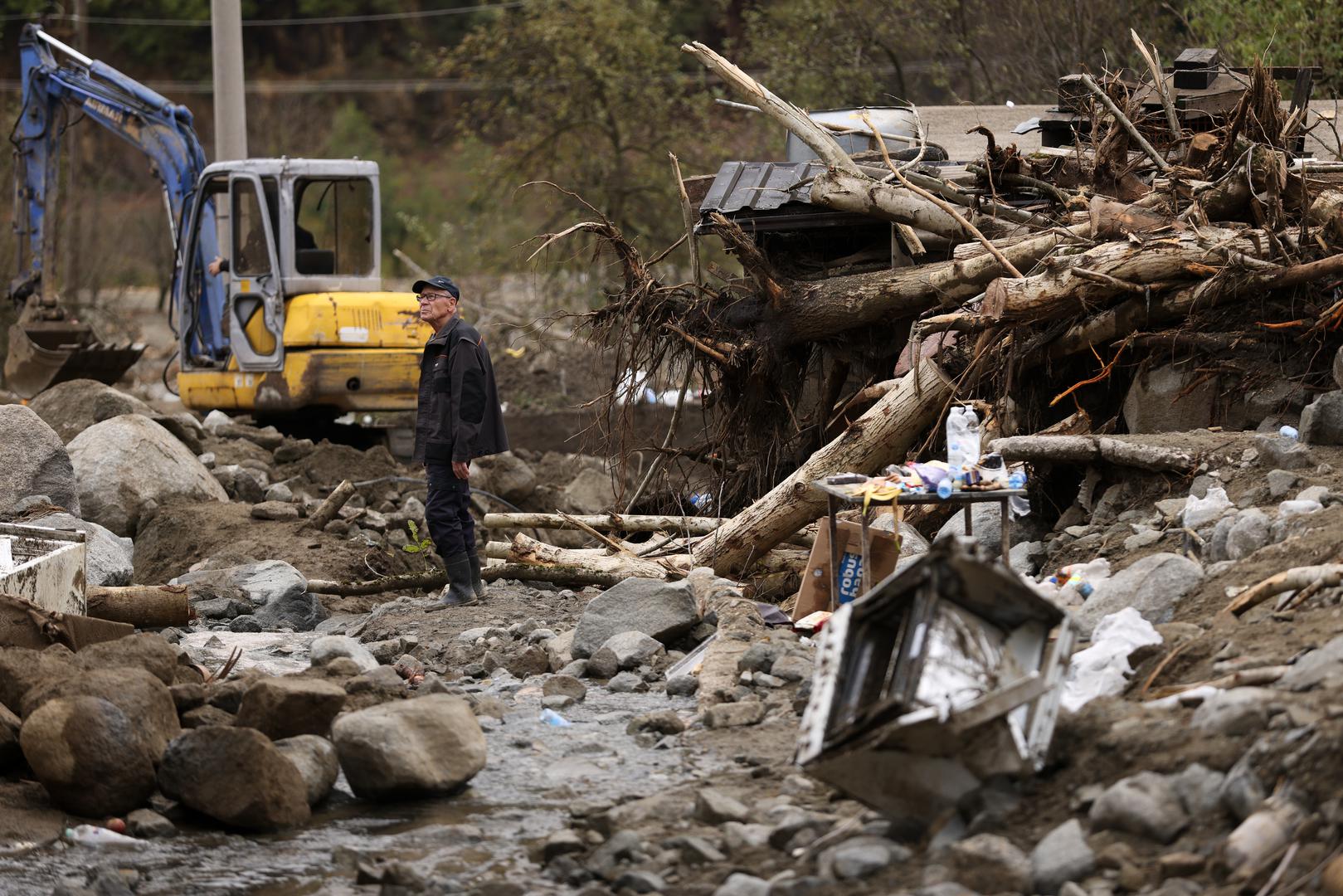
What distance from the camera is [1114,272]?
8219mm

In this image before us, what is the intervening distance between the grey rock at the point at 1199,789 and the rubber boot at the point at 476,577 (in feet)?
18.0

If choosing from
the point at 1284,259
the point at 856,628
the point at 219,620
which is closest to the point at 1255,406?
the point at 1284,259

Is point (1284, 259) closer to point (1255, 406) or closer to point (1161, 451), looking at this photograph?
point (1255, 406)

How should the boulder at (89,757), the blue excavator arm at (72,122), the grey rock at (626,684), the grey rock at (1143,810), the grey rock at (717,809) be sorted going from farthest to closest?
the blue excavator arm at (72,122) < the grey rock at (626,684) < the boulder at (89,757) < the grey rock at (717,809) < the grey rock at (1143,810)

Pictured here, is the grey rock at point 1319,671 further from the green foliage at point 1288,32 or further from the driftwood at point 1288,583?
the green foliage at point 1288,32

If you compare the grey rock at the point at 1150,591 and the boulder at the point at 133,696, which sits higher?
the grey rock at the point at 1150,591

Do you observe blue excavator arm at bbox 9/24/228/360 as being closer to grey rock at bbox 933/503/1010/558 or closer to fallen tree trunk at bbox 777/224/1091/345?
fallen tree trunk at bbox 777/224/1091/345

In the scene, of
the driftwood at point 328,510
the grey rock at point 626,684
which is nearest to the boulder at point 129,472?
→ the driftwood at point 328,510

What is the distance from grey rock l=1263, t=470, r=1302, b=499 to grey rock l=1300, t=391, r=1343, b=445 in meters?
0.43

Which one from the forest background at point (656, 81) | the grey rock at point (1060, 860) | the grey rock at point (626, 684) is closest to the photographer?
the grey rock at point (1060, 860)

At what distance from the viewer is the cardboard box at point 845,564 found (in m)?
7.26

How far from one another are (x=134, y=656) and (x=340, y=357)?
8247mm

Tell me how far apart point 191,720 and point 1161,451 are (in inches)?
188

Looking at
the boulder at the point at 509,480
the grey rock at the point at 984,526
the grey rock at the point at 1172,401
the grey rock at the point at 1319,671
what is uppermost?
the grey rock at the point at 1172,401
